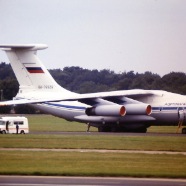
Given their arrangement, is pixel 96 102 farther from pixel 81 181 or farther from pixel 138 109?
pixel 81 181

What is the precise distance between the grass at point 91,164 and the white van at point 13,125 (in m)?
18.6

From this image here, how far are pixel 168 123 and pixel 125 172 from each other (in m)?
25.9

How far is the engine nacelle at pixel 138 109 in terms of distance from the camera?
150ft

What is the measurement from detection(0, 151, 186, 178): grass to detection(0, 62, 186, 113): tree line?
133 feet

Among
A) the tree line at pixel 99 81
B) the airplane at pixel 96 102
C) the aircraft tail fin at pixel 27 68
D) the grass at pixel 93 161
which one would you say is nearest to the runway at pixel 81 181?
the grass at pixel 93 161

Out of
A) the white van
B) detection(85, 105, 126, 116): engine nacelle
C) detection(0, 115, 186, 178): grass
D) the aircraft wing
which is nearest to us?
detection(0, 115, 186, 178): grass

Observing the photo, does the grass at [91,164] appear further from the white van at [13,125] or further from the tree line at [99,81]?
the tree line at [99,81]

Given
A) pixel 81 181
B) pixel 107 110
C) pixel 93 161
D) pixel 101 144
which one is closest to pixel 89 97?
pixel 107 110

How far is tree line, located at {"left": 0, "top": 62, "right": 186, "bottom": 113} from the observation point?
70.0 meters

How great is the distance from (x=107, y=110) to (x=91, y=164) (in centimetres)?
2340

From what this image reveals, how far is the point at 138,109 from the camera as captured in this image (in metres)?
46.0

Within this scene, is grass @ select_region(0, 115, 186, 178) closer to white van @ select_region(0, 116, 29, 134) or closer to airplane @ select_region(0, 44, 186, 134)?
airplane @ select_region(0, 44, 186, 134)

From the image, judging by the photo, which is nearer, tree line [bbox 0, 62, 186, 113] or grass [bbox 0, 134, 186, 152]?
grass [bbox 0, 134, 186, 152]

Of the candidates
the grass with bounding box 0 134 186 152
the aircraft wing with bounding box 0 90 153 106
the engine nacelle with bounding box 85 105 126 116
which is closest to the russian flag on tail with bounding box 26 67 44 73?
the aircraft wing with bounding box 0 90 153 106
